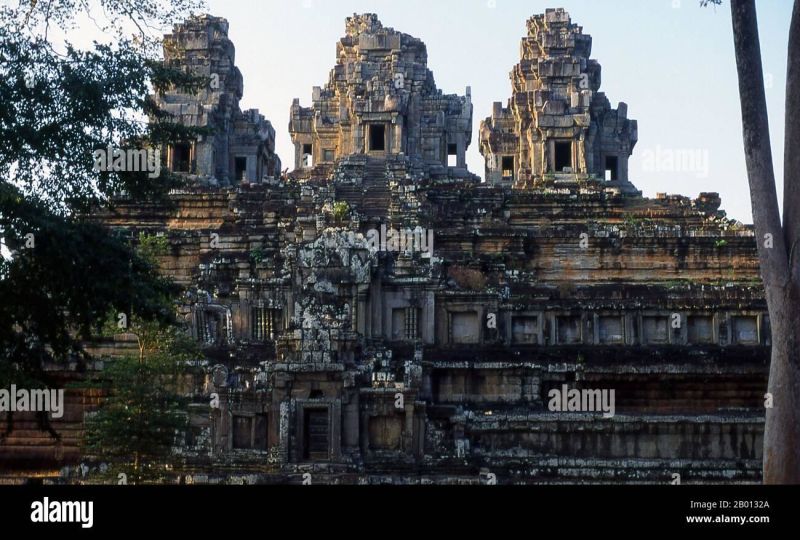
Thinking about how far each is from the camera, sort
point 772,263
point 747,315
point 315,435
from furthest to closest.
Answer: point 747,315 < point 315,435 < point 772,263

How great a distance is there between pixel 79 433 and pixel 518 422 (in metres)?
10.1

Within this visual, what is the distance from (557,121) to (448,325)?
22.4 metres

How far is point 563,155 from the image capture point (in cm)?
5350

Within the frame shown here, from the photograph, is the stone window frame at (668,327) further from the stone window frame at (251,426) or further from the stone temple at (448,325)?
the stone window frame at (251,426)

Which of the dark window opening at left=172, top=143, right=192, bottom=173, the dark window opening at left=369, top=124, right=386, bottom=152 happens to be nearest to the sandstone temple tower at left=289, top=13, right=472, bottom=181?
the dark window opening at left=369, top=124, right=386, bottom=152

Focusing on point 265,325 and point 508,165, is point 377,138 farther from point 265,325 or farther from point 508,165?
point 265,325

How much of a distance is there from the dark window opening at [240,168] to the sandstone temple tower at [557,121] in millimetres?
10741

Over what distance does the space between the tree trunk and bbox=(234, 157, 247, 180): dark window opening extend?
132 feet

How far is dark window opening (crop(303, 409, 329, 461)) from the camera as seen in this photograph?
25.7 metres

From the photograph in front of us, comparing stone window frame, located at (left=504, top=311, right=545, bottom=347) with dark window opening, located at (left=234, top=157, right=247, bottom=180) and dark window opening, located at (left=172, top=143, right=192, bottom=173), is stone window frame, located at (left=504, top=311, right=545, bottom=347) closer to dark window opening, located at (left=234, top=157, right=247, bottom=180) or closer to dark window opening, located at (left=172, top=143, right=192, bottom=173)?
dark window opening, located at (left=172, top=143, right=192, bottom=173)

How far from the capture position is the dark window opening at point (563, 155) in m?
53.0
